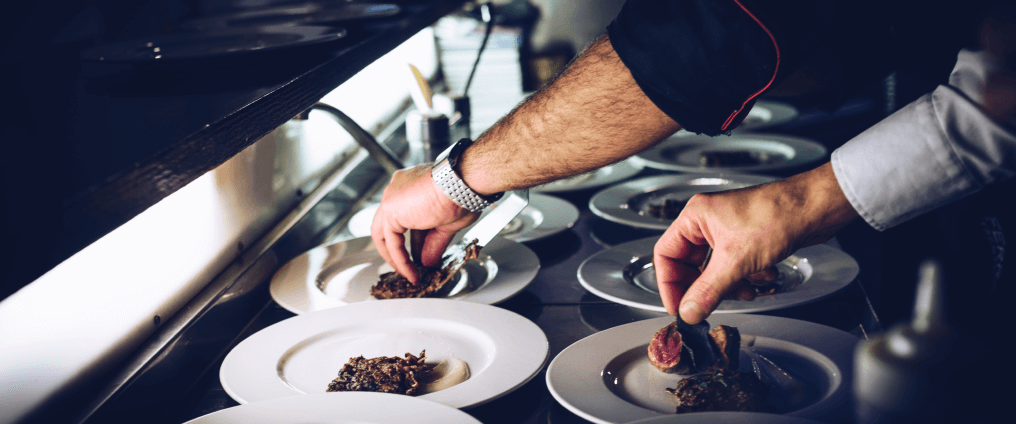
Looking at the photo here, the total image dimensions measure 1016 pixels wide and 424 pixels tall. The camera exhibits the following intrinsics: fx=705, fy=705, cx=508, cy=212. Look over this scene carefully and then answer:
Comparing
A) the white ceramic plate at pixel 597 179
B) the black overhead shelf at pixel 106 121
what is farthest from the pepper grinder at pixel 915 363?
the white ceramic plate at pixel 597 179

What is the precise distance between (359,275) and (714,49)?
2.51ft

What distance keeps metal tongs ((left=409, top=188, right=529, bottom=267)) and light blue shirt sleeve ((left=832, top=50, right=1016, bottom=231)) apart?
1.83 feet

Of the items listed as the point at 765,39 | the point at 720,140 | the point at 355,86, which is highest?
the point at 765,39

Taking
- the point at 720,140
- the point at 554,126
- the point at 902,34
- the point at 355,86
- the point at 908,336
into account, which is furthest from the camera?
the point at 720,140

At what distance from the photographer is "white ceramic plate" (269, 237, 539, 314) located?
1.17 meters

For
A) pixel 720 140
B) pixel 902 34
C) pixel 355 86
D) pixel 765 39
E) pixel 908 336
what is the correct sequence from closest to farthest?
pixel 908 336, pixel 765 39, pixel 902 34, pixel 355 86, pixel 720 140

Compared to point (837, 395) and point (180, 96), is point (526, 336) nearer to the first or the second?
point (837, 395)

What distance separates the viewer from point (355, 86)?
6.51 ft

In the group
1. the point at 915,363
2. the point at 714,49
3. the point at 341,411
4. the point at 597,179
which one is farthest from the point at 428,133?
the point at 915,363

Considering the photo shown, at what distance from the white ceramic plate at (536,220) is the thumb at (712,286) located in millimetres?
570

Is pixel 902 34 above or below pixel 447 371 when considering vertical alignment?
above

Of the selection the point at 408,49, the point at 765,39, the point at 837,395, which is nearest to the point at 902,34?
the point at 765,39

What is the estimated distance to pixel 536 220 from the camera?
5.22 ft

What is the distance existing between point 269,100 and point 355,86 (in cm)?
115
